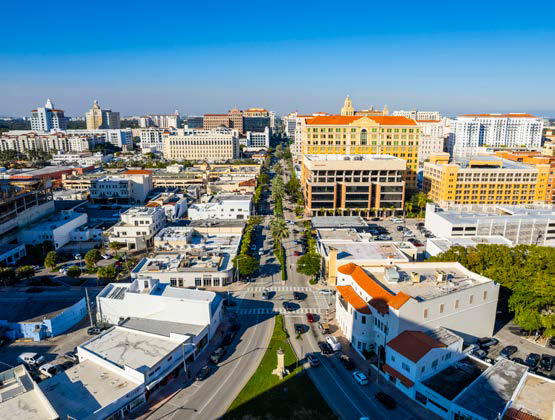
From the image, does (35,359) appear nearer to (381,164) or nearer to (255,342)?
(255,342)

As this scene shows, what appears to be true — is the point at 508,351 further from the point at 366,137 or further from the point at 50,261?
the point at 366,137

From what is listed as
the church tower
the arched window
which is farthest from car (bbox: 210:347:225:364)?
the church tower

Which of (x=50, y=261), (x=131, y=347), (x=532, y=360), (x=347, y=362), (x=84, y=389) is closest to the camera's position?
(x=84, y=389)

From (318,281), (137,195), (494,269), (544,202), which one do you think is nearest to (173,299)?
(318,281)

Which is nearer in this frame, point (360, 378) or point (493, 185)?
point (360, 378)

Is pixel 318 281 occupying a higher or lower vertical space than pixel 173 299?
lower

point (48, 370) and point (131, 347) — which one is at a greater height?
point (131, 347)

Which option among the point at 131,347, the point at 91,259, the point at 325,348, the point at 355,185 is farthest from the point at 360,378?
the point at 355,185
